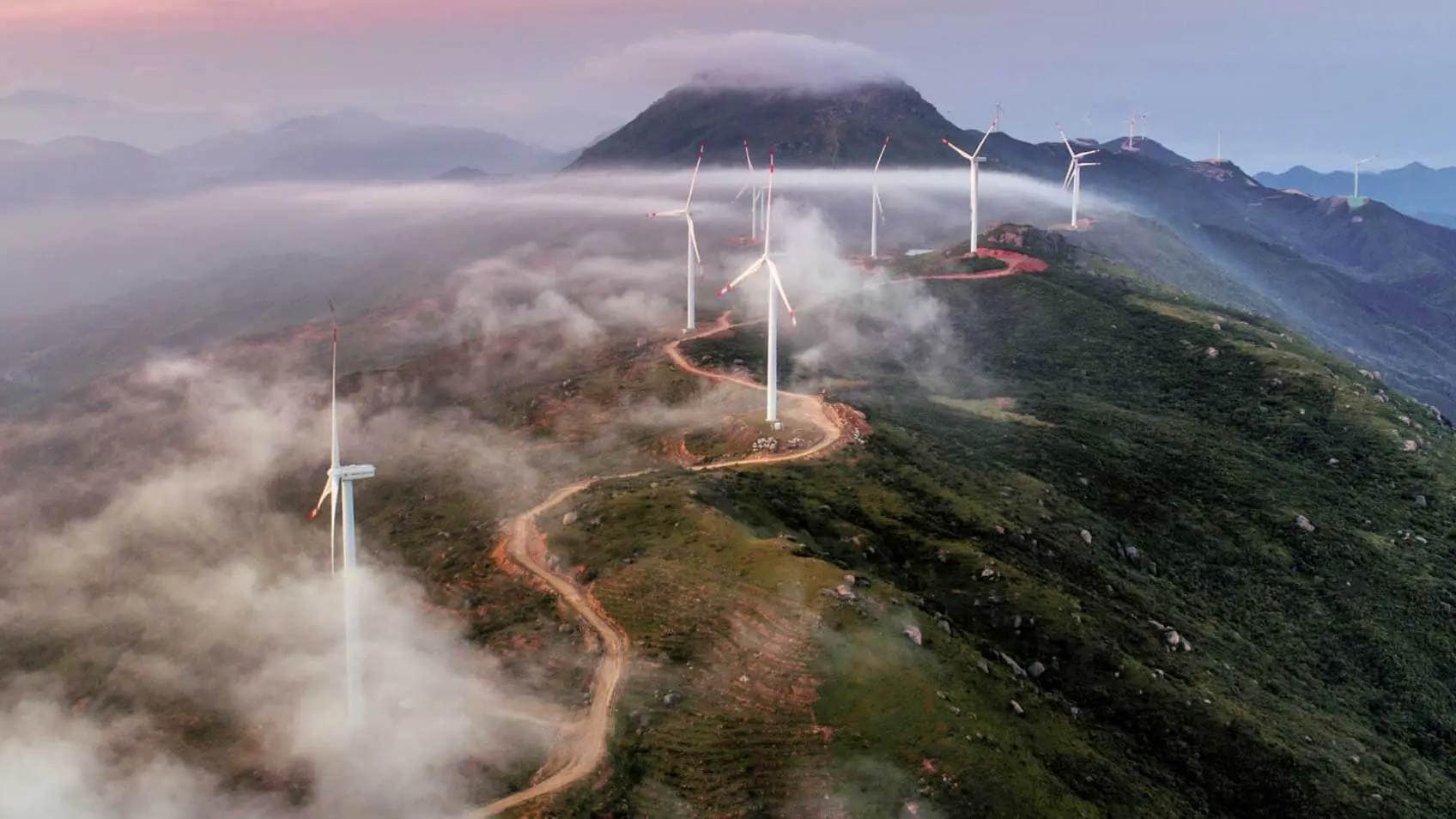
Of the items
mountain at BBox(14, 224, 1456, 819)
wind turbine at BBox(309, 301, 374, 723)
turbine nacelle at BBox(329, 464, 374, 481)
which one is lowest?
mountain at BBox(14, 224, 1456, 819)

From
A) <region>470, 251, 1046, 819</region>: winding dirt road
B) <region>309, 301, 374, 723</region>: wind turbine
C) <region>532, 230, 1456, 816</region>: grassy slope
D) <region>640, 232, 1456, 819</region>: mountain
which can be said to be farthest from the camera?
<region>640, 232, 1456, 819</region>: mountain

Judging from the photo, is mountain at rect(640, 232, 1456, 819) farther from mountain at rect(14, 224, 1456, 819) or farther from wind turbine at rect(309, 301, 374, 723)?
wind turbine at rect(309, 301, 374, 723)

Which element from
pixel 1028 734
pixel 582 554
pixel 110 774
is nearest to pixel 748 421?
pixel 582 554

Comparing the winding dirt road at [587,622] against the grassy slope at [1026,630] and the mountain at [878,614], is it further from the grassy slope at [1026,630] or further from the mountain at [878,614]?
Answer: the grassy slope at [1026,630]

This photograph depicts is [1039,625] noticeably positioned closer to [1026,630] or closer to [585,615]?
[1026,630]

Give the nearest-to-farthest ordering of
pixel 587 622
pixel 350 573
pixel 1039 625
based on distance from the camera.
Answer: pixel 350 573, pixel 587 622, pixel 1039 625

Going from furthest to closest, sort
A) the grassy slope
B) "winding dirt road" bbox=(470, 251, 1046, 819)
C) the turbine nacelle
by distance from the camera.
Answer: the grassy slope → the turbine nacelle → "winding dirt road" bbox=(470, 251, 1046, 819)

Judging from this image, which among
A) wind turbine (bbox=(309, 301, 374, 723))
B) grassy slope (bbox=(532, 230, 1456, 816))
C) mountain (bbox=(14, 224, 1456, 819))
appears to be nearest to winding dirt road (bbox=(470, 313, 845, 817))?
mountain (bbox=(14, 224, 1456, 819))

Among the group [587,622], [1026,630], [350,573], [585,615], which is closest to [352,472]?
[350,573]
